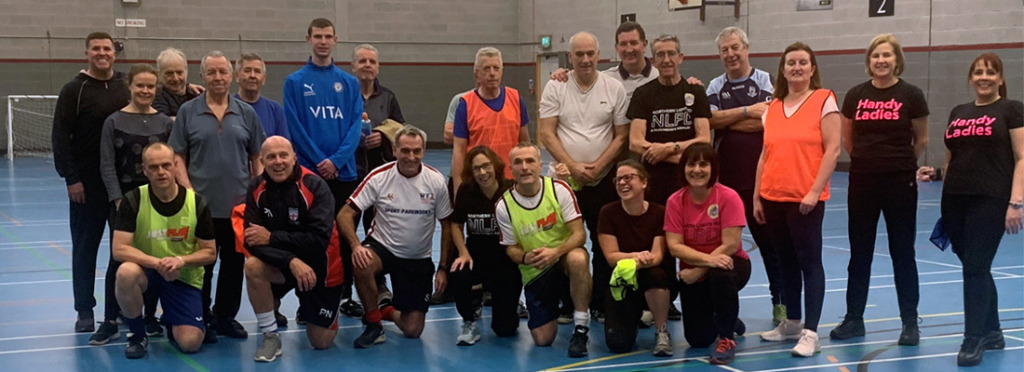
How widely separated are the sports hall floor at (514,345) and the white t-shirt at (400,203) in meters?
0.56

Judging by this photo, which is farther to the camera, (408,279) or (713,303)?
(408,279)

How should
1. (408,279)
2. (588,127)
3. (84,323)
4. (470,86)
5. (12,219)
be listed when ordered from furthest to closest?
(470,86)
(12,219)
(588,127)
(84,323)
(408,279)

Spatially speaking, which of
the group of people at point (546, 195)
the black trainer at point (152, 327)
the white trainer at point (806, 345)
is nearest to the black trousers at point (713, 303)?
the group of people at point (546, 195)

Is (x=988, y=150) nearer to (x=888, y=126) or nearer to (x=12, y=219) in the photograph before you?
(x=888, y=126)

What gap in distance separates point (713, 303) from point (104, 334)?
341cm

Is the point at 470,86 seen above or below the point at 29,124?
above

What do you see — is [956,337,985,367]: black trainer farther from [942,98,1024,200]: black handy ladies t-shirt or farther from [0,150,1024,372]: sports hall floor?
[942,98,1024,200]: black handy ladies t-shirt

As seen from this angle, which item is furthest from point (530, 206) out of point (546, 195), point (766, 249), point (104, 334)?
point (104, 334)

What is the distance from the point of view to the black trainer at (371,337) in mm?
5750

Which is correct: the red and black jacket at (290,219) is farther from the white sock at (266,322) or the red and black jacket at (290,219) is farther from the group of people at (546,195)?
the white sock at (266,322)

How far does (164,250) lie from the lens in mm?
5559

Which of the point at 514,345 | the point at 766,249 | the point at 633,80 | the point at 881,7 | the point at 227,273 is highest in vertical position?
the point at 881,7

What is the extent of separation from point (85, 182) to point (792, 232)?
13.3 feet

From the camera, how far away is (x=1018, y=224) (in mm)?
4973
